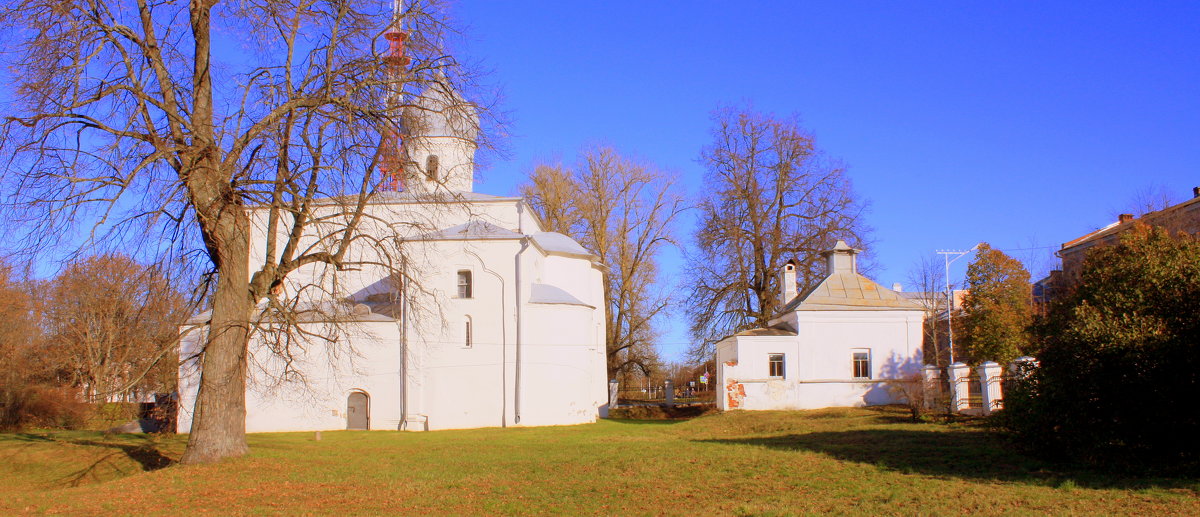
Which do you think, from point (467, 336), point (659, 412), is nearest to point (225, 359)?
point (467, 336)

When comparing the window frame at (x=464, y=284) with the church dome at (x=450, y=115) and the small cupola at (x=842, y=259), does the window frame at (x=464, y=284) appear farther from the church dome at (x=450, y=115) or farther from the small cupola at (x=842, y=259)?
the small cupola at (x=842, y=259)

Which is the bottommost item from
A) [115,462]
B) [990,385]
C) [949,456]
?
[115,462]

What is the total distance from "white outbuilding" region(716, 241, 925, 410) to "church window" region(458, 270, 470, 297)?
9197 mm

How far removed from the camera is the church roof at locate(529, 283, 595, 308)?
2964 cm

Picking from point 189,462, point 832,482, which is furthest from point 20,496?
point 832,482

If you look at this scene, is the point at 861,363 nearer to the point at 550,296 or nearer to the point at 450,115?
the point at 550,296

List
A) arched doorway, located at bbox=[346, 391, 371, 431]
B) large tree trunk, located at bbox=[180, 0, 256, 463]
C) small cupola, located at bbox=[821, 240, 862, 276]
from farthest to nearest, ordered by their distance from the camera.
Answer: small cupola, located at bbox=[821, 240, 862, 276]
arched doorway, located at bbox=[346, 391, 371, 431]
large tree trunk, located at bbox=[180, 0, 256, 463]

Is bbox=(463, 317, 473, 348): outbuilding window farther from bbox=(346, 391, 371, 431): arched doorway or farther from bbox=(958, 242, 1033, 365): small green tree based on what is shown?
bbox=(958, 242, 1033, 365): small green tree

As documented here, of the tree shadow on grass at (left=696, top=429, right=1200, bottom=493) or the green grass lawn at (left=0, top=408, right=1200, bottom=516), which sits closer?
the green grass lawn at (left=0, top=408, right=1200, bottom=516)

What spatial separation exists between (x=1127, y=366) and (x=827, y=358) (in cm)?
1804

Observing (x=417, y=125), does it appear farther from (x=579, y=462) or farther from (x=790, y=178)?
(x=790, y=178)

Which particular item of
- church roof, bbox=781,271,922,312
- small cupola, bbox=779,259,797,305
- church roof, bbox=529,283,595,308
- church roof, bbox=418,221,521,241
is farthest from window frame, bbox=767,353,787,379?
church roof, bbox=418,221,521,241

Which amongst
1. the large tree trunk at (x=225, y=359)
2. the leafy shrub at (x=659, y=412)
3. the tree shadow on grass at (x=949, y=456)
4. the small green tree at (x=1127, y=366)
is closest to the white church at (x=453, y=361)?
the leafy shrub at (x=659, y=412)

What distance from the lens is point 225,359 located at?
15305 mm
